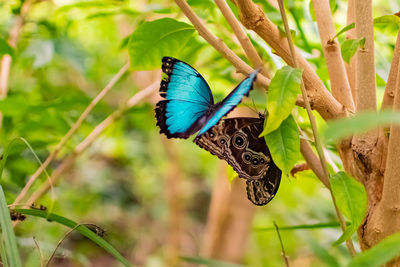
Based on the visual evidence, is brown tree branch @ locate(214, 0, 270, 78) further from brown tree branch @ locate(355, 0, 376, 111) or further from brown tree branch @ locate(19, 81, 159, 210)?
brown tree branch @ locate(19, 81, 159, 210)

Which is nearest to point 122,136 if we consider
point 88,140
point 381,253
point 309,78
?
point 88,140

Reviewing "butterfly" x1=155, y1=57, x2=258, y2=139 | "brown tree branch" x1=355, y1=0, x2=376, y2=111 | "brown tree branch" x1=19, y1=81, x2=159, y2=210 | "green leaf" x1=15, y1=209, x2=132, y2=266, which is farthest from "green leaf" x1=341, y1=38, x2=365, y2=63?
"brown tree branch" x1=19, y1=81, x2=159, y2=210

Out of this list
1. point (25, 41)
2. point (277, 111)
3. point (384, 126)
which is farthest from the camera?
point (25, 41)

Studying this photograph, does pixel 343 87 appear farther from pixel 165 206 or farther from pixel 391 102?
pixel 165 206

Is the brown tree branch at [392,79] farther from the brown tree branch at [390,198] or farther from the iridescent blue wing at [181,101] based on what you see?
the iridescent blue wing at [181,101]

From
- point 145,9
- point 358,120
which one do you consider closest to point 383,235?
point 358,120

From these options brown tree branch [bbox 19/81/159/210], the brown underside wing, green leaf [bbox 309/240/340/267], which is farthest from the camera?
brown tree branch [bbox 19/81/159/210]

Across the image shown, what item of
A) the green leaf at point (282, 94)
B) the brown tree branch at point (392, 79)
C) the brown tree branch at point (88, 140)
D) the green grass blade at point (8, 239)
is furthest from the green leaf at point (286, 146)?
the brown tree branch at point (88, 140)
